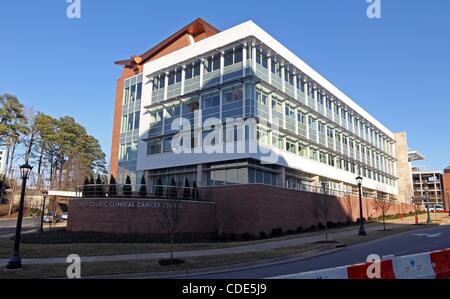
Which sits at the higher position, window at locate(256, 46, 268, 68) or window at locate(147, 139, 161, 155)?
window at locate(256, 46, 268, 68)

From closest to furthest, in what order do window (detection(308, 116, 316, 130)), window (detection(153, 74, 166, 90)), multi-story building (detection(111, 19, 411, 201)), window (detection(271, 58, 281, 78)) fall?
multi-story building (detection(111, 19, 411, 201)), window (detection(271, 58, 281, 78)), window (detection(153, 74, 166, 90)), window (detection(308, 116, 316, 130))

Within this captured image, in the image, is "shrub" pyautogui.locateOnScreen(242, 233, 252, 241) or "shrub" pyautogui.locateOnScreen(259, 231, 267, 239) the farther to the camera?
"shrub" pyautogui.locateOnScreen(259, 231, 267, 239)

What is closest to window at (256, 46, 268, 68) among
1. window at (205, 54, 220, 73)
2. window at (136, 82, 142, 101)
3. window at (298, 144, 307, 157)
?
window at (205, 54, 220, 73)

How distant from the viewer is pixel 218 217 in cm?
3027

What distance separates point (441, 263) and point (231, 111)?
2401 cm

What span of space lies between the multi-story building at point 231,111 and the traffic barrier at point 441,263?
68.6 ft

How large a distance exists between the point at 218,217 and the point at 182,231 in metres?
3.84

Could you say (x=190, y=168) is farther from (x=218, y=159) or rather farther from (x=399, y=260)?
(x=399, y=260)

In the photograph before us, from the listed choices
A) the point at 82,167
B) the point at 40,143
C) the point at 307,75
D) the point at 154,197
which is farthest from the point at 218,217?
the point at 40,143

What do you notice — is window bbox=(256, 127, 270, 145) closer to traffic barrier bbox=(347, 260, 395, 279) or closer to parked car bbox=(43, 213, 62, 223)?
traffic barrier bbox=(347, 260, 395, 279)

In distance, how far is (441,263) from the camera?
408 inches

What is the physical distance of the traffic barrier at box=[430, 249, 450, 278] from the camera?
401 inches

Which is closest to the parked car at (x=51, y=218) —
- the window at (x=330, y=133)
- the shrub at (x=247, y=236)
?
the shrub at (x=247, y=236)

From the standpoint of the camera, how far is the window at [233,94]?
107 ft
